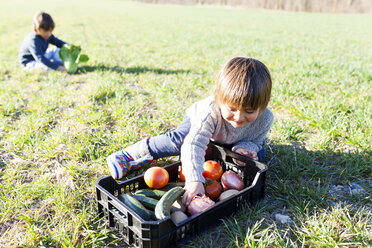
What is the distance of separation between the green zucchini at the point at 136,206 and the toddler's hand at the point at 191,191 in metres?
0.30

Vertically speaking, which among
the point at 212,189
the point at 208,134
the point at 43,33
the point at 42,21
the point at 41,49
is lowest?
the point at 212,189

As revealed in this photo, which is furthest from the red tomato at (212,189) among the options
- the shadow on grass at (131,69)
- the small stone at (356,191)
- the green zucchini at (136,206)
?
the shadow on grass at (131,69)

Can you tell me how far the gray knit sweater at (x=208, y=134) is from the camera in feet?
8.11

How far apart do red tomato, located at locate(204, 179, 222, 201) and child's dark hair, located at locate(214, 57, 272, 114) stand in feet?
2.10

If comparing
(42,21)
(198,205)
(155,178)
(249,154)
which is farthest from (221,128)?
(42,21)

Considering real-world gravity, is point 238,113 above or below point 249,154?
above

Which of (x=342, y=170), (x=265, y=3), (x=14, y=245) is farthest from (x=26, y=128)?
(x=265, y=3)

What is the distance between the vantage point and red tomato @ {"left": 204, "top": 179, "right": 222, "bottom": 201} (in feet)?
8.18

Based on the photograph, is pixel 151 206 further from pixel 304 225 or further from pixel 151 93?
pixel 151 93

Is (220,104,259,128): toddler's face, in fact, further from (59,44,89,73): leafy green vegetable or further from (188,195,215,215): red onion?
(59,44,89,73): leafy green vegetable

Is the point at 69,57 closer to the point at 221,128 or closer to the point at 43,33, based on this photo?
the point at 43,33

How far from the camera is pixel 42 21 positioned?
6.20 meters

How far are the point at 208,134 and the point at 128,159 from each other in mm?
795

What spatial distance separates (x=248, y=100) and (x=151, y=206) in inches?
40.2
